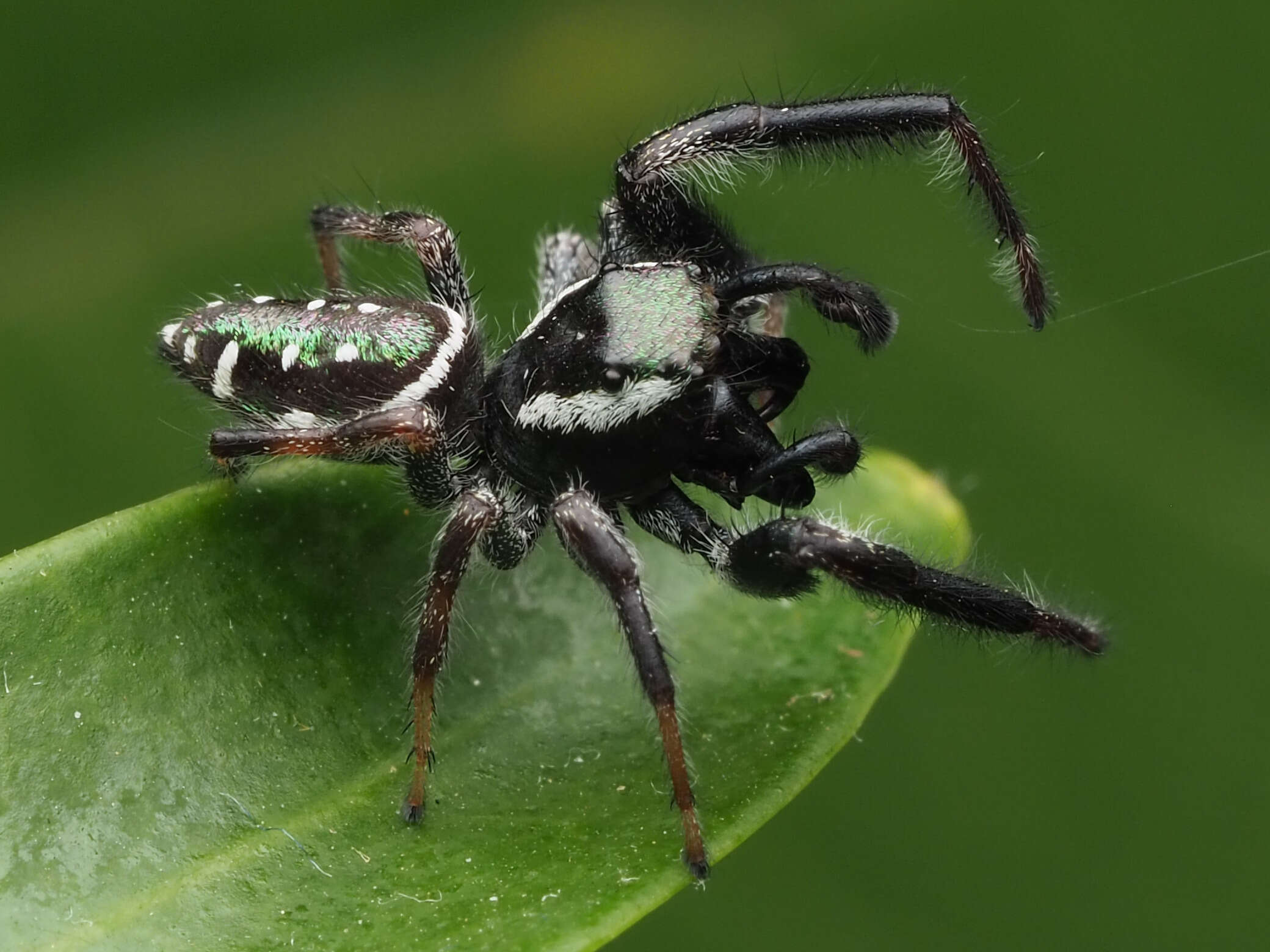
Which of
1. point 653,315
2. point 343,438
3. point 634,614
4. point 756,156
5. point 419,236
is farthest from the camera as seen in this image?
point 419,236

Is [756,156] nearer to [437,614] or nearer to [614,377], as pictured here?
[614,377]

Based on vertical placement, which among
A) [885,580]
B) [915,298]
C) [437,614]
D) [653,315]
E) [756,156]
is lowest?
[915,298]

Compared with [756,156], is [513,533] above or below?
below

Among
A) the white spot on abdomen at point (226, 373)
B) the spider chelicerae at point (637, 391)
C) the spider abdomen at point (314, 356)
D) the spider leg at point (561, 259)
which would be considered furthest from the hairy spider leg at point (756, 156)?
the white spot on abdomen at point (226, 373)

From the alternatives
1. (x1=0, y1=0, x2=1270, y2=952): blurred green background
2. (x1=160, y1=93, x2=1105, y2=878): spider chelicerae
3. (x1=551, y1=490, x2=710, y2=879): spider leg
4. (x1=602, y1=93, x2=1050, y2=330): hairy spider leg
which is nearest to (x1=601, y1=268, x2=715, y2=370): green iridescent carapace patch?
(x1=160, y1=93, x2=1105, y2=878): spider chelicerae

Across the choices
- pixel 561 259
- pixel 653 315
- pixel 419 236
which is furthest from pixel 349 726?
pixel 561 259

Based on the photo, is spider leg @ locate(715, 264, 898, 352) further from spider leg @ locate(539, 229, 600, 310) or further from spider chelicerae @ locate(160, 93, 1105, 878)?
spider leg @ locate(539, 229, 600, 310)

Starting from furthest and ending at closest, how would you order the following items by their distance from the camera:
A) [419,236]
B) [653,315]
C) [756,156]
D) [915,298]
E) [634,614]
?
1. [915,298]
2. [419,236]
3. [756,156]
4. [653,315]
5. [634,614]

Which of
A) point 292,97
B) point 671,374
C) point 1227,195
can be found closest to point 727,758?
point 671,374
